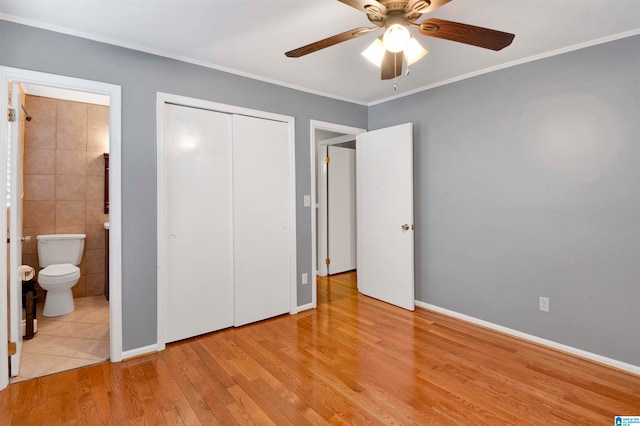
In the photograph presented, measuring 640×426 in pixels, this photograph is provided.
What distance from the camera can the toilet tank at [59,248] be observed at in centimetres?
352

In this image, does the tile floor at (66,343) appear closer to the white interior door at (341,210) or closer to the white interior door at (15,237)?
the white interior door at (15,237)

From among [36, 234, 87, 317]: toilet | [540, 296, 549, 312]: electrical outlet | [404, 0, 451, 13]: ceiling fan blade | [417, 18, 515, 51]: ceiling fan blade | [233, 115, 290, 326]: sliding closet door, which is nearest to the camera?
[404, 0, 451, 13]: ceiling fan blade

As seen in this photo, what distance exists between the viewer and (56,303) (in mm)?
3324

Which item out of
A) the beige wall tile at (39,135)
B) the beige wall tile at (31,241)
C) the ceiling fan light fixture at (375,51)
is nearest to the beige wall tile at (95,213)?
the beige wall tile at (31,241)

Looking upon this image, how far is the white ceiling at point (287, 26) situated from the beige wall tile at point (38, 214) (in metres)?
2.31

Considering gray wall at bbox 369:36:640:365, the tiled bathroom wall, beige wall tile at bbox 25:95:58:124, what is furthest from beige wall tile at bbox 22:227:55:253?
gray wall at bbox 369:36:640:365

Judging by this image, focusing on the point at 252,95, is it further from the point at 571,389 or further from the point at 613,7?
Result: the point at 571,389

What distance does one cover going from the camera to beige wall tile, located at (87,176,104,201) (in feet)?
13.0

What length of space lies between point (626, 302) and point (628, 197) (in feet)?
2.53

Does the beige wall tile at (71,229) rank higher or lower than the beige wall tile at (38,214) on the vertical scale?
lower

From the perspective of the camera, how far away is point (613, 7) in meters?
2.02

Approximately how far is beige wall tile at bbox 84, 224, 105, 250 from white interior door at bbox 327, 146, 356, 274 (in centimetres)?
307

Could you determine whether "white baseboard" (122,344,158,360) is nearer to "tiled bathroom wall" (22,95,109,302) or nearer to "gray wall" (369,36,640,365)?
"tiled bathroom wall" (22,95,109,302)

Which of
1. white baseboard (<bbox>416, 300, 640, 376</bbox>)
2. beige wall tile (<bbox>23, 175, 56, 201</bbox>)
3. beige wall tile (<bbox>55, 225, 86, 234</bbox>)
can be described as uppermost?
beige wall tile (<bbox>23, 175, 56, 201</bbox>)
